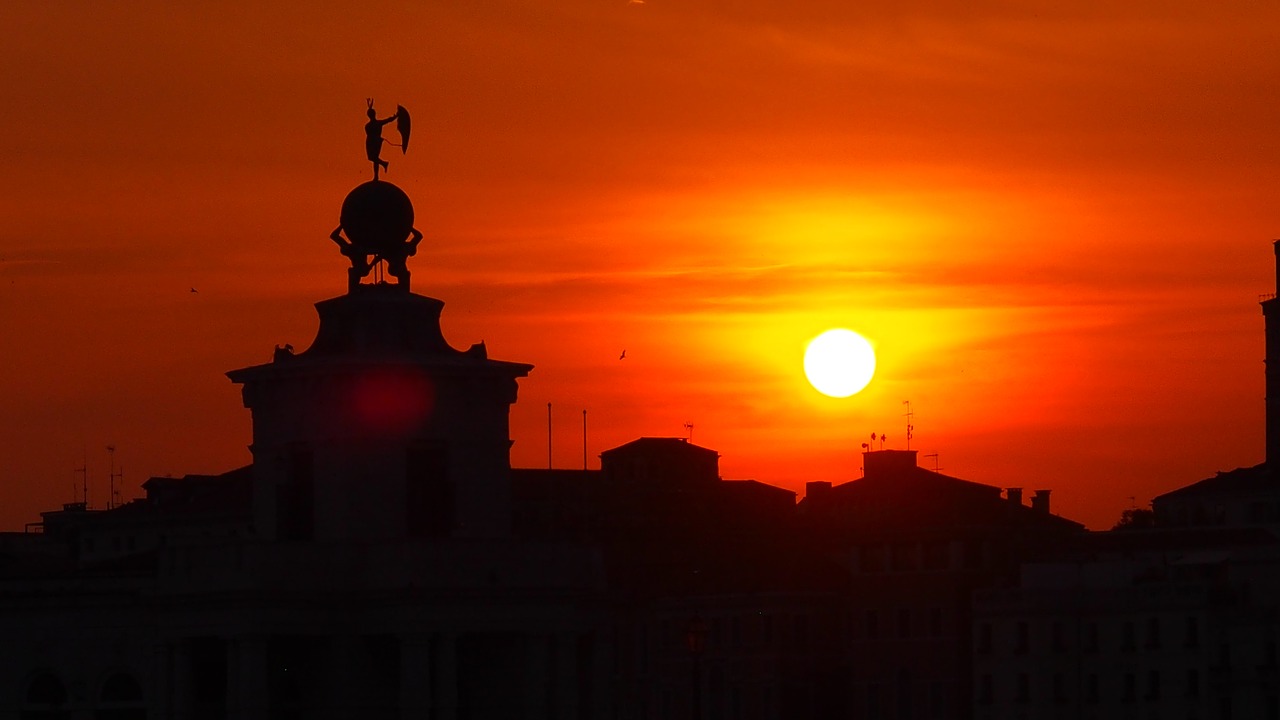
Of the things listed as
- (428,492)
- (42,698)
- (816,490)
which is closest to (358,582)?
(428,492)

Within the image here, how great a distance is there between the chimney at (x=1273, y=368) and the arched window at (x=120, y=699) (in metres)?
89.0

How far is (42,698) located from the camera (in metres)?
81.4

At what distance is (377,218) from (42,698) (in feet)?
48.5

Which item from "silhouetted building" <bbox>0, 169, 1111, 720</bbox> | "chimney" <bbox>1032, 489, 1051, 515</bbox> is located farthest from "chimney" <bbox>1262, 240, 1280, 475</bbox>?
"silhouetted building" <bbox>0, 169, 1111, 720</bbox>

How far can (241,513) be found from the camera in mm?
125188

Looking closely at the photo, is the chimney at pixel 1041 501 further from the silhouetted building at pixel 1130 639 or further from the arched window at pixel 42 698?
the arched window at pixel 42 698

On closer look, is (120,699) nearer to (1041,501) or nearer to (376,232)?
(376,232)

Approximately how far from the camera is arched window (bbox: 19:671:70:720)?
8119 centimetres

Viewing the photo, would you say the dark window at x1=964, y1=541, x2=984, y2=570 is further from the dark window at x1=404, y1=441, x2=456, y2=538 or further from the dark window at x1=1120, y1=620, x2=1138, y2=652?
the dark window at x1=404, y1=441, x2=456, y2=538

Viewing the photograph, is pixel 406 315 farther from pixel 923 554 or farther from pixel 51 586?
pixel 923 554

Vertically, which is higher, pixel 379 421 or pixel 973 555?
pixel 973 555

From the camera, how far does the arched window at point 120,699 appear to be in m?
80.4

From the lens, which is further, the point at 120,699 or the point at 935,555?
the point at 935,555

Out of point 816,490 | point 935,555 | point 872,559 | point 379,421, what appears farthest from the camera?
point 816,490
